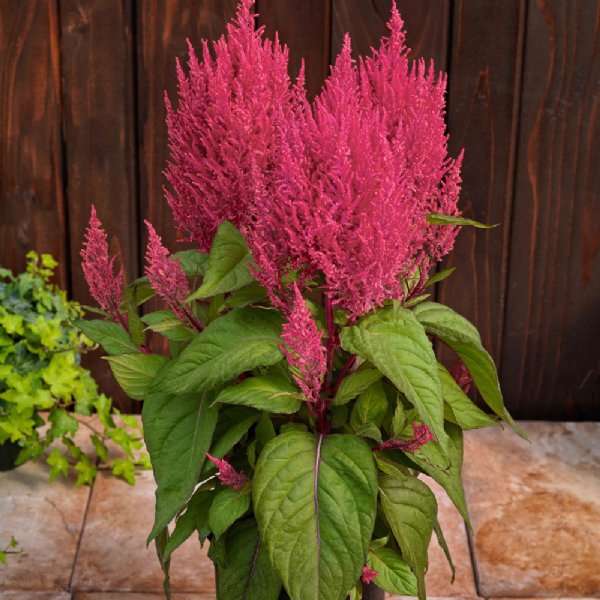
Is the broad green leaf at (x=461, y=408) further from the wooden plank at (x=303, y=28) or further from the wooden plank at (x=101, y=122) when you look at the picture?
the wooden plank at (x=101, y=122)

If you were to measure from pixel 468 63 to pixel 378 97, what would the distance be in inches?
56.9

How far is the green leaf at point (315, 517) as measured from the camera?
1.70 metres

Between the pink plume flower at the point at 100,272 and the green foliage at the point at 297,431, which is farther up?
the pink plume flower at the point at 100,272

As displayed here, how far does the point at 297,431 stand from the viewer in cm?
182

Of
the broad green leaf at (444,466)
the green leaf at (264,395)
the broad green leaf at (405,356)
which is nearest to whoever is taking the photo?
the broad green leaf at (405,356)

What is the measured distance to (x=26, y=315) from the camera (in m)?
3.01

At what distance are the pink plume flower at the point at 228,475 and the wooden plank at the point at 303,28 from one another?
1548 millimetres

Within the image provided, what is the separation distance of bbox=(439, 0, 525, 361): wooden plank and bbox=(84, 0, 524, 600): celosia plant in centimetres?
131

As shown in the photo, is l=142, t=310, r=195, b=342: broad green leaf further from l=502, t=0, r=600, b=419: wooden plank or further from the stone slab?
l=502, t=0, r=600, b=419: wooden plank

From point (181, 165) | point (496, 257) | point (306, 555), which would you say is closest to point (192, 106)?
point (181, 165)

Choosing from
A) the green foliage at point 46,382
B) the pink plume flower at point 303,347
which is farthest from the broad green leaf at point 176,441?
the green foliage at point 46,382

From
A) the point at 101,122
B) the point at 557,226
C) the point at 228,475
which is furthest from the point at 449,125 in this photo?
the point at 228,475

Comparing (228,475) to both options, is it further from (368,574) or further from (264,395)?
(368,574)

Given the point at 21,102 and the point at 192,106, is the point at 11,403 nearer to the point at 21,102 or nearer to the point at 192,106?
the point at 21,102
